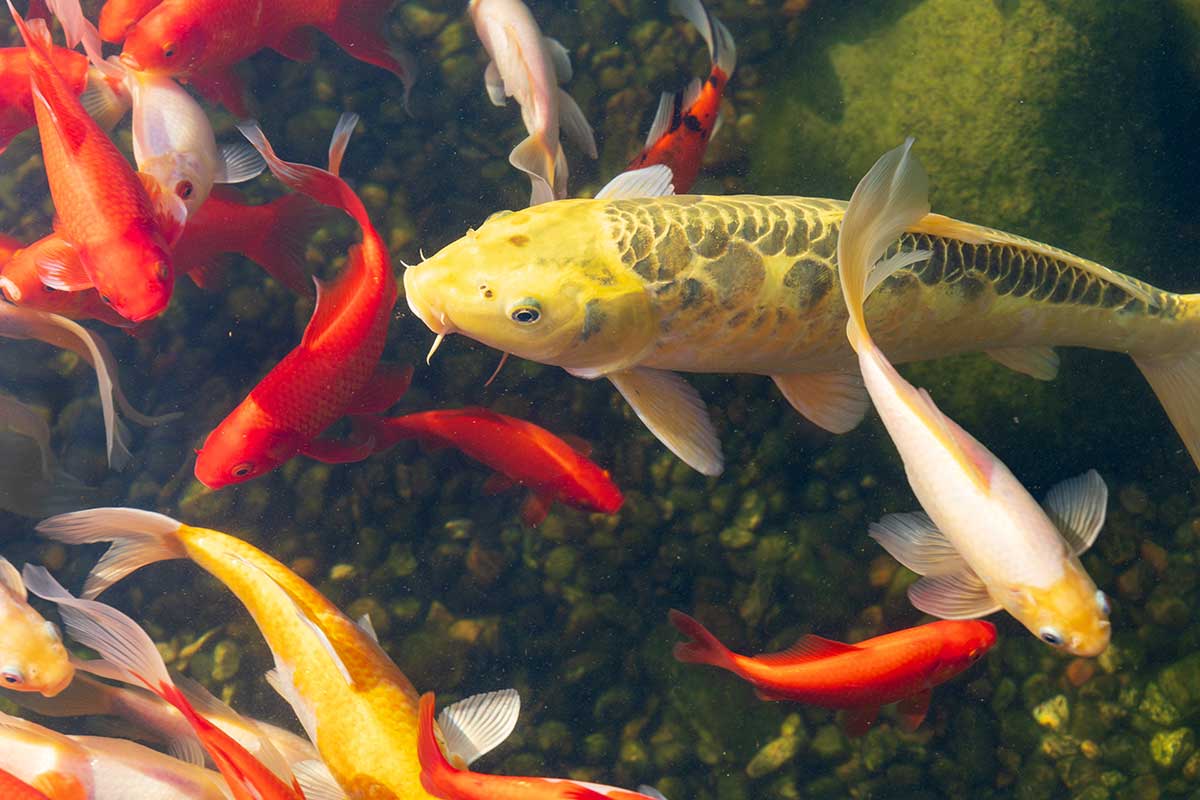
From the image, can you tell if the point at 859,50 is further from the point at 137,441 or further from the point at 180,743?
the point at 180,743

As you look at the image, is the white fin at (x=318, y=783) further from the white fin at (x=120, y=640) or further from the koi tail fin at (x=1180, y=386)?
the koi tail fin at (x=1180, y=386)

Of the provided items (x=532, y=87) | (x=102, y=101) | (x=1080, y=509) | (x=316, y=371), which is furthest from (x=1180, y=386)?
(x=102, y=101)

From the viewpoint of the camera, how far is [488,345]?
2.97m

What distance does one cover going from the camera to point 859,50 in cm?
359

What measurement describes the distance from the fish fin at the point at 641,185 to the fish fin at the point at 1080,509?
5.19ft

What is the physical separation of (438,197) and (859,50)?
1964 mm

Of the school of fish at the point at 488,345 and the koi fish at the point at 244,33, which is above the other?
the koi fish at the point at 244,33

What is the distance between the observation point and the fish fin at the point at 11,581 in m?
3.04

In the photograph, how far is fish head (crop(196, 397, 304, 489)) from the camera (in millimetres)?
2811

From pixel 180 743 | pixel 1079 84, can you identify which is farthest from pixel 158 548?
pixel 1079 84

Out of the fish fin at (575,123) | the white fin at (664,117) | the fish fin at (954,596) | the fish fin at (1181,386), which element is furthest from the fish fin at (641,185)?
the fish fin at (1181,386)

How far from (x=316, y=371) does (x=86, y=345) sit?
1217mm

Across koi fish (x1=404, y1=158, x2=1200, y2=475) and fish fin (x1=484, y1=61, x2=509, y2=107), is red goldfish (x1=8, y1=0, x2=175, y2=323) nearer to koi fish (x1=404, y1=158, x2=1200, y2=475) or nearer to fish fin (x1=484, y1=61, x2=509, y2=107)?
koi fish (x1=404, y1=158, x2=1200, y2=475)

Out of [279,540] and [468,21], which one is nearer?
[279,540]
